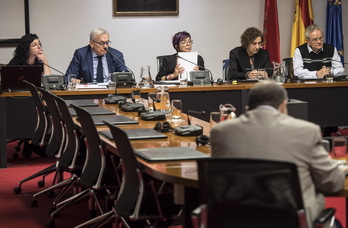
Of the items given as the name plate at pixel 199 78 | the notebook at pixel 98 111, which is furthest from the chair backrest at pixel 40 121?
the name plate at pixel 199 78

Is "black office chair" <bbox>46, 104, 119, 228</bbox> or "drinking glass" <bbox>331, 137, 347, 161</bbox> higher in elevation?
"drinking glass" <bbox>331, 137, 347, 161</bbox>

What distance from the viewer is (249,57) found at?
342 inches

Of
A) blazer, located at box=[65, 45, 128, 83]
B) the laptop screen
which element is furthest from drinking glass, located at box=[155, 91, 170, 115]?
blazer, located at box=[65, 45, 128, 83]

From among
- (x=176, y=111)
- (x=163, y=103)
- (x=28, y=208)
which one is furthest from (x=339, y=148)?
(x=28, y=208)

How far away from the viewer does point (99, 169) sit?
444 centimetres

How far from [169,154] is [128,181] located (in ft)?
0.87

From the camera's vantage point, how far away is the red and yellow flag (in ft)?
35.2

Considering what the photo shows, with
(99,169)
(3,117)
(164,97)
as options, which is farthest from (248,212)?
(3,117)

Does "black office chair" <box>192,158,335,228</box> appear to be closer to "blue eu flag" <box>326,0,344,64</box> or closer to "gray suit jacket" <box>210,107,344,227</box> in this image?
"gray suit jacket" <box>210,107,344,227</box>

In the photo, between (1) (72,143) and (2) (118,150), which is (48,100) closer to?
(1) (72,143)

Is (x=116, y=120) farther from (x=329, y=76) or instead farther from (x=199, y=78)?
(x=329, y=76)

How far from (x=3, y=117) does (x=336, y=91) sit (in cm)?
382

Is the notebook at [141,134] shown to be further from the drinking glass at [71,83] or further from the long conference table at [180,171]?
the drinking glass at [71,83]

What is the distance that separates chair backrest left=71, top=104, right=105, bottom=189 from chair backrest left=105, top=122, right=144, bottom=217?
0.58 metres
